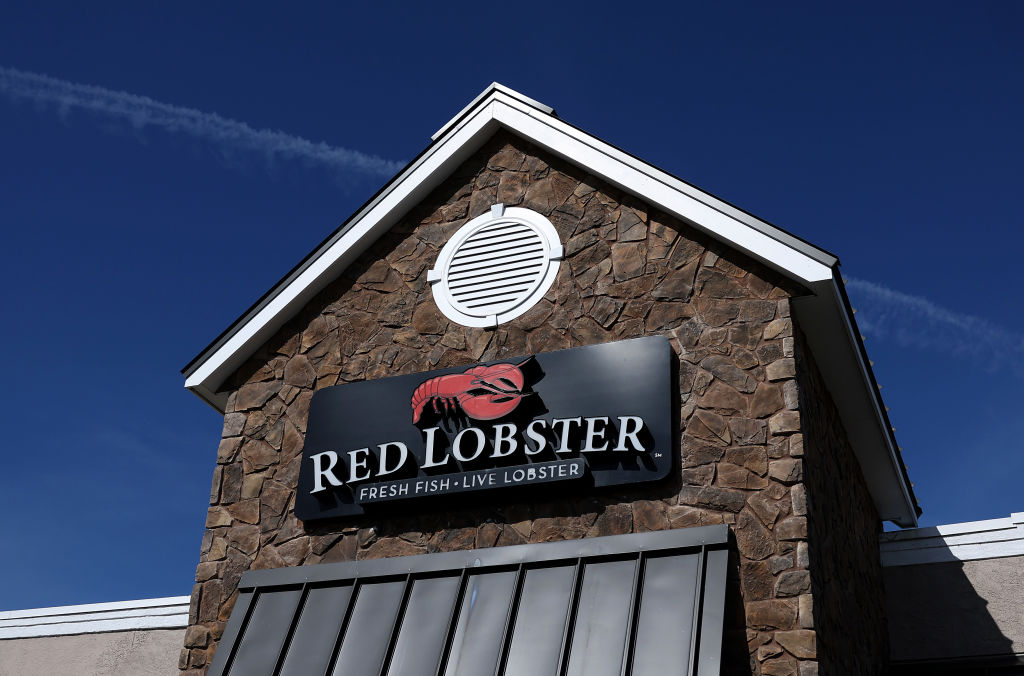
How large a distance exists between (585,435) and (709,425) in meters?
1.12

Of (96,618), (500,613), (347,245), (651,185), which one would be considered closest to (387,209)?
(347,245)

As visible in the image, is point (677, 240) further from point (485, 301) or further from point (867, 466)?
point (867, 466)

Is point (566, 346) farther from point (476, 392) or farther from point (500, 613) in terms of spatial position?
point (500, 613)

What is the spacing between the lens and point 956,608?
480 inches

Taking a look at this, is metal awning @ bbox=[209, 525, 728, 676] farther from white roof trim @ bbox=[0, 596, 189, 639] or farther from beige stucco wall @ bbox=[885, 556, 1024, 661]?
beige stucco wall @ bbox=[885, 556, 1024, 661]

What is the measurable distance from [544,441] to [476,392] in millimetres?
948

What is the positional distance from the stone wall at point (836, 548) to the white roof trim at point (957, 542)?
28 centimetres

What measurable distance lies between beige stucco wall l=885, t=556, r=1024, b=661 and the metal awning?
194 inches

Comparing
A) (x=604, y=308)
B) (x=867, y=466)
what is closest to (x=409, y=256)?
(x=604, y=308)

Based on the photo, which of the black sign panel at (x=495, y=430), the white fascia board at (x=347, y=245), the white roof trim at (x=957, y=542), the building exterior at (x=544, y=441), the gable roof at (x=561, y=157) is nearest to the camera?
Result: the building exterior at (x=544, y=441)

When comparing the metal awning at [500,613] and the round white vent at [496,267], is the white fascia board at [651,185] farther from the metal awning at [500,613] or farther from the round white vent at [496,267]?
the metal awning at [500,613]

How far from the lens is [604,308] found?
411 inches

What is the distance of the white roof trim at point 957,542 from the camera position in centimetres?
1216

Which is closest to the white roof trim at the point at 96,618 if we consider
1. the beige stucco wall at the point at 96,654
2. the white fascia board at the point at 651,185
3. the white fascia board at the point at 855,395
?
the beige stucco wall at the point at 96,654
